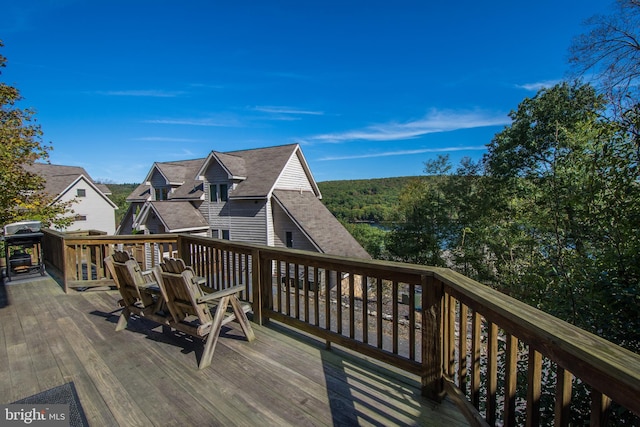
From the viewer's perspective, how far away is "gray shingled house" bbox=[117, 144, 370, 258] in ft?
47.0

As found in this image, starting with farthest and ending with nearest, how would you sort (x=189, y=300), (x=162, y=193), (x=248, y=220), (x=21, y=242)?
(x=162, y=193) < (x=248, y=220) < (x=21, y=242) < (x=189, y=300)

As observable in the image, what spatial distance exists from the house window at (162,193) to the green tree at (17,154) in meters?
10.5

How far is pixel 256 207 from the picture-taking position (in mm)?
14930

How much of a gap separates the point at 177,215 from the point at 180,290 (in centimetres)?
1433

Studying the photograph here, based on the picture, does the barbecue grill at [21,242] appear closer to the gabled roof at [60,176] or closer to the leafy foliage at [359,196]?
the gabled roof at [60,176]

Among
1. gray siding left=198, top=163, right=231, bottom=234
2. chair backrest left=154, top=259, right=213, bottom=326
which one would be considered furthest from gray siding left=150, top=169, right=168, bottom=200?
chair backrest left=154, top=259, right=213, bottom=326

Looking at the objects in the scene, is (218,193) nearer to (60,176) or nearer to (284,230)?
Answer: (284,230)

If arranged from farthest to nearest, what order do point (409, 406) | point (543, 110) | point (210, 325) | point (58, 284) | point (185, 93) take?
point (185, 93), point (543, 110), point (58, 284), point (210, 325), point (409, 406)

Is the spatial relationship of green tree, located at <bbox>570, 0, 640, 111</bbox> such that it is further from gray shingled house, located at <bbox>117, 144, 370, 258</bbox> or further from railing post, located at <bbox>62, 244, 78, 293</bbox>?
gray shingled house, located at <bbox>117, 144, 370, 258</bbox>

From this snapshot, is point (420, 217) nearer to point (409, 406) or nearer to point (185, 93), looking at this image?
point (185, 93)

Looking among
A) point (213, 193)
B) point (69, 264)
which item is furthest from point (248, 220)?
point (69, 264)

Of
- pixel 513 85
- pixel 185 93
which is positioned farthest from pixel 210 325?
pixel 513 85

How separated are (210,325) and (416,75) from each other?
21.2m

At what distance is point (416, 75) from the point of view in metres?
19.7
